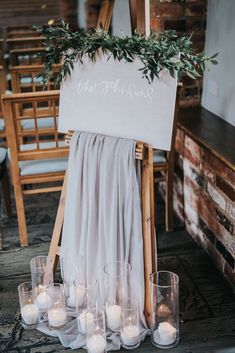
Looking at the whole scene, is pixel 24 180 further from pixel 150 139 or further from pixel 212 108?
pixel 212 108

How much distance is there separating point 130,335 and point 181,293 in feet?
1.56

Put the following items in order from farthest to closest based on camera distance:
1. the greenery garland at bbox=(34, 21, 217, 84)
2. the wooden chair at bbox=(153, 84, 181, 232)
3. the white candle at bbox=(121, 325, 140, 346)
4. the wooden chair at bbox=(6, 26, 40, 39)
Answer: the wooden chair at bbox=(6, 26, 40, 39) → the wooden chair at bbox=(153, 84, 181, 232) → the white candle at bbox=(121, 325, 140, 346) → the greenery garland at bbox=(34, 21, 217, 84)

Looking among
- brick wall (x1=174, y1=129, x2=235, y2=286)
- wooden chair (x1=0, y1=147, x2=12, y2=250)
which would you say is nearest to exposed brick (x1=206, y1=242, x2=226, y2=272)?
brick wall (x1=174, y1=129, x2=235, y2=286)

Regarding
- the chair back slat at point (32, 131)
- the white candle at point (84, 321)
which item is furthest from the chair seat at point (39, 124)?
the white candle at point (84, 321)

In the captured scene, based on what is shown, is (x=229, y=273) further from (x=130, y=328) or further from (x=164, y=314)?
(x=130, y=328)

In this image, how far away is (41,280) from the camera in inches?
88.4

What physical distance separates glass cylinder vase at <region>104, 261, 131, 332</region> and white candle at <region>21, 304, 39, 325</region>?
12.7 inches

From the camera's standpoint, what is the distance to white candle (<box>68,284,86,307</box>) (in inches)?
85.6

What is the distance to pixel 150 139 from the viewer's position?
1989 mm

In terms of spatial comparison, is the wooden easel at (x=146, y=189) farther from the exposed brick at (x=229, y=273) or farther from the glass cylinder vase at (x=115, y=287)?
the exposed brick at (x=229, y=273)

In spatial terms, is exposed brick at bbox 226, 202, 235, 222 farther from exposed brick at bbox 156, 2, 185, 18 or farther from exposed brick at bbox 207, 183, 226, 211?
exposed brick at bbox 156, 2, 185, 18

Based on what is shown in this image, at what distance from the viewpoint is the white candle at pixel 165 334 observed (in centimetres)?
202

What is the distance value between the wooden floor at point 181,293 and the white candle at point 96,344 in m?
0.15

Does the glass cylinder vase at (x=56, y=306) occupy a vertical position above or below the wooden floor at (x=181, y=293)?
above
